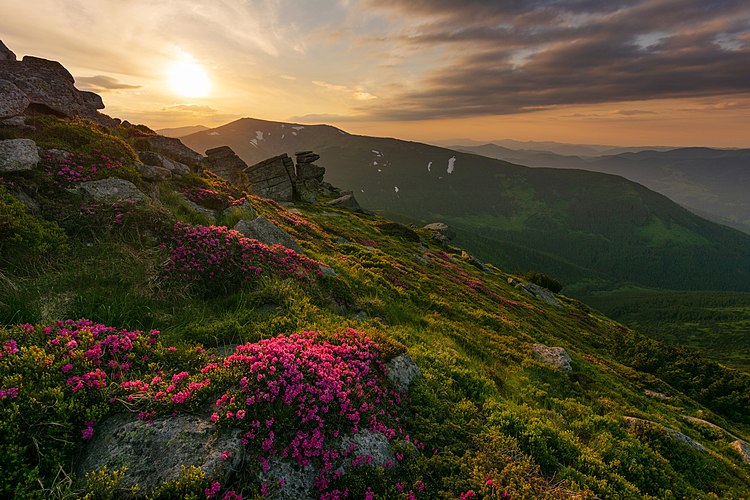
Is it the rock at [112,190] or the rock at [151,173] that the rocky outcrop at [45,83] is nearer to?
the rock at [151,173]

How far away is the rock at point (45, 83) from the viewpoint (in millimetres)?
18422

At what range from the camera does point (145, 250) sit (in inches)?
459

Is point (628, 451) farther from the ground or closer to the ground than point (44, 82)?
closer to the ground

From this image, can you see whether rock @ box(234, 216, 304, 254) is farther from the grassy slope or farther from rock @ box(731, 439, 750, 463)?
rock @ box(731, 439, 750, 463)

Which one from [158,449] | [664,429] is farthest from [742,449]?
[158,449]

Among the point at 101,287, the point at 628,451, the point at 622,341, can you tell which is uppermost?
the point at 101,287

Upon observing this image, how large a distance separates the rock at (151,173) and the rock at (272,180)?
157 feet

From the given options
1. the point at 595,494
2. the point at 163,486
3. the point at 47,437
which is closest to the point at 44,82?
the point at 47,437

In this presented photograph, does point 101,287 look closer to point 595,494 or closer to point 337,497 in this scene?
point 337,497

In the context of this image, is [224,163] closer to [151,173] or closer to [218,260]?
[151,173]

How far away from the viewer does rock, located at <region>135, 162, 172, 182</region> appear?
59.5 ft

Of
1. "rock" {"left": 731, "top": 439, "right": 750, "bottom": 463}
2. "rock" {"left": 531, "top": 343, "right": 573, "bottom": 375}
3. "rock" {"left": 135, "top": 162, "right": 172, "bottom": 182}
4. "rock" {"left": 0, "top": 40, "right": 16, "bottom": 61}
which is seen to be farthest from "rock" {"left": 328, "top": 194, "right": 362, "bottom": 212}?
"rock" {"left": 731, "top": 439, "right": 750, "bottom": 463}

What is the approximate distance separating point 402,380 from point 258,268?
21.5ft

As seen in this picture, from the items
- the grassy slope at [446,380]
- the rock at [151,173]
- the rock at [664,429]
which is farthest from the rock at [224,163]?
the rock at [664,429]
